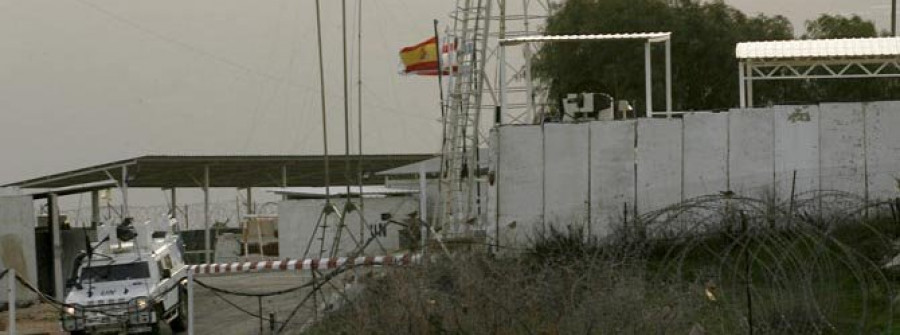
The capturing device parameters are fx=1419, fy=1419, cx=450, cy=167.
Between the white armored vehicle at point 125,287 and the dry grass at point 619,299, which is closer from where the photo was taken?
the dry grass at point 619,299

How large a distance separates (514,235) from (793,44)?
8.66 m

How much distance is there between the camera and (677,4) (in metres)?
51.8

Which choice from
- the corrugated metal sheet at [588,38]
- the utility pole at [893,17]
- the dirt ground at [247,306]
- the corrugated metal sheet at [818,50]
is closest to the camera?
the dirt ground at [247,306]

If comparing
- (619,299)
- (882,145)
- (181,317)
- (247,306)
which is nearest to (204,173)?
(247,306)

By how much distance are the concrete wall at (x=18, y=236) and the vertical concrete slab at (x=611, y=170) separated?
48.3 ft

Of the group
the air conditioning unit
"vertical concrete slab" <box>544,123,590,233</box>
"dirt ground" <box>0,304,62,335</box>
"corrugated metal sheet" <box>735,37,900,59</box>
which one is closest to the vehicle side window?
"dirt ground" <box>0,304,62,335</box>

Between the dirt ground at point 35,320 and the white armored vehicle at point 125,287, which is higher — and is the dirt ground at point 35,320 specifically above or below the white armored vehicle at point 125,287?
below

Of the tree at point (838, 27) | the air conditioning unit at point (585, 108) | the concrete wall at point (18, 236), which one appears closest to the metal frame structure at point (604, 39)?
the air conditioning unit at point (585, 108)

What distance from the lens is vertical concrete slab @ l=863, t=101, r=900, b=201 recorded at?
22.4 metres

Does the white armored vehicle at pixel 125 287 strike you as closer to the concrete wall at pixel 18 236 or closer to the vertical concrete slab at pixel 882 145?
the concrete wall at pixel 18 236

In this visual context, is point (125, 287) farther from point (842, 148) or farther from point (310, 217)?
point (310, 217)

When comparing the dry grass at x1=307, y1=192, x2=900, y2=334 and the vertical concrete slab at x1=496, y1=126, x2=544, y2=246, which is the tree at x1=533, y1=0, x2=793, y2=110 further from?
the dry grass at x1=307, y1=192, x2=900, y2=334

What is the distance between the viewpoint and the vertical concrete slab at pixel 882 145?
22.4 meters

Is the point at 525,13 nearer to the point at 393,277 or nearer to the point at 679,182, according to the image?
the point at 679,182
